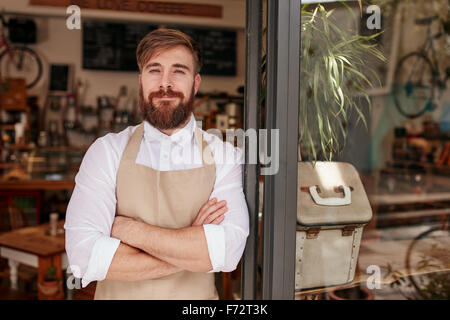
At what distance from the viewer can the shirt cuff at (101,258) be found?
186 centimetres

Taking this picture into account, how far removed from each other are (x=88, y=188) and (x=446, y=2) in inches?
199

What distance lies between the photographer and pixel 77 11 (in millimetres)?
1928

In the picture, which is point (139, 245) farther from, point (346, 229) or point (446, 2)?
point (446, 2)

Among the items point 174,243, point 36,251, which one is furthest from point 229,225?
point 36,251

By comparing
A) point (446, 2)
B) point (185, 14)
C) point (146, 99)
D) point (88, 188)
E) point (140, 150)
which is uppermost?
point (446, 2)

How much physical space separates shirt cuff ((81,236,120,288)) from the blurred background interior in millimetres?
94

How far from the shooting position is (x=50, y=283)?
2.99 metres

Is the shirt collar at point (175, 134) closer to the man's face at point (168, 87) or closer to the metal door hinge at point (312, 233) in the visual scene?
the man's face at point (168, 87)

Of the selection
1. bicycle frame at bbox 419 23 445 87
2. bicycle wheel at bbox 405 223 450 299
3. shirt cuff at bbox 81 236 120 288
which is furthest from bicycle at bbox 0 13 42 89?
bicycle frame at bbox 419 23 445 87

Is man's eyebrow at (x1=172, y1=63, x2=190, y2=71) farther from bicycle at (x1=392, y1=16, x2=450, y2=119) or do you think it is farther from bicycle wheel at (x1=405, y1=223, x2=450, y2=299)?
bicycle at (x1=392, y1=16, x2=450, y2=119)

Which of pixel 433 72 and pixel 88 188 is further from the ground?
pixel 433 72

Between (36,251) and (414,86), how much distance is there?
522cm

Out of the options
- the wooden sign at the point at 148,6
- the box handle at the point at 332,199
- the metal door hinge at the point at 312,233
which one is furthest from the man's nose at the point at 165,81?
the metal door hinge at the point at 312,233

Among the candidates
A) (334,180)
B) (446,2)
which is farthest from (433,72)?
(334,180)
